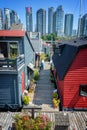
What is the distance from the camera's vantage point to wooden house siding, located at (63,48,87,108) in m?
10.3

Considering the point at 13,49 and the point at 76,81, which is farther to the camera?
the point at 13,49

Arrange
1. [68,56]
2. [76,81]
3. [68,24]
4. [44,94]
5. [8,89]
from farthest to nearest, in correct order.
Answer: [68,24]
[44,94]
[68,56]
[8,89]
[76,81]

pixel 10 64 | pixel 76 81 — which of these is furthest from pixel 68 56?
pixel 10 64

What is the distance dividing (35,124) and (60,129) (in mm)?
1253

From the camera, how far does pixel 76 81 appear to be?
10.6 m

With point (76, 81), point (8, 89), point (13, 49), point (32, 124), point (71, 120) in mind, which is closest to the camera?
point (32, 124)

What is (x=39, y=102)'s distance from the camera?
1247 cm

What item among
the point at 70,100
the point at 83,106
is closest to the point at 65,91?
the point at 70,100

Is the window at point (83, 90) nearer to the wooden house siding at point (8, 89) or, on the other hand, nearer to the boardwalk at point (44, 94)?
the boardwalk at point (44, 94)

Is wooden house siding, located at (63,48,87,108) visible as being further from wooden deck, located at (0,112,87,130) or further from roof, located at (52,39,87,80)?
wooden deck, located at (0,112,87,130)

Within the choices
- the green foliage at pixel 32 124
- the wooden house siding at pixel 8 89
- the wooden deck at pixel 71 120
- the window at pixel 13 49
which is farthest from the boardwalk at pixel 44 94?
the window at pixel 13 49

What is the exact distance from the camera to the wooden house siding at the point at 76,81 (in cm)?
1031

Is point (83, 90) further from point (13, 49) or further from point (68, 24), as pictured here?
point (68, 24)

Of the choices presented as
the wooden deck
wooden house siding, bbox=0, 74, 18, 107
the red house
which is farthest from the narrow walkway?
wooden house siding, bbox=0, 74, 18, 107
